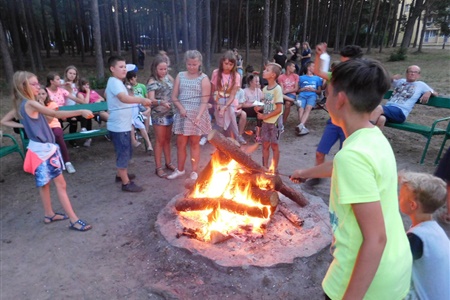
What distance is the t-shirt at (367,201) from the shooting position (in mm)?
1229

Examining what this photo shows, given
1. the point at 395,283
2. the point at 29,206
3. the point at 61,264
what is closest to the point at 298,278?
the point at 395,283

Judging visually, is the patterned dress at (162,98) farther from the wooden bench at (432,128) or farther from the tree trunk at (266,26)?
the tree trunk at (266,26)

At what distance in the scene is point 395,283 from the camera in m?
1.43

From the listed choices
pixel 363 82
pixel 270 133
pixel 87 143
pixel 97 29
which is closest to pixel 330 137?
pixel 270 133

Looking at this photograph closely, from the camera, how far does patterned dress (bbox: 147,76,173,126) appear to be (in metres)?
5.34

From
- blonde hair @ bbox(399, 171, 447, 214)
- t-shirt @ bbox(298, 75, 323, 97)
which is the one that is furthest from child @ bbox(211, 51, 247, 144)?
blonde hair @ bbox(399, 171, 447, 214)

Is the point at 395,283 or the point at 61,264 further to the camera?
the point at 61,264

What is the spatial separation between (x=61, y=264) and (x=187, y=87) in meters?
3.05

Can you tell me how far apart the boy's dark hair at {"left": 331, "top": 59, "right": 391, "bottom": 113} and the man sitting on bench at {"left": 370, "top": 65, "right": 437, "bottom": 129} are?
583cm

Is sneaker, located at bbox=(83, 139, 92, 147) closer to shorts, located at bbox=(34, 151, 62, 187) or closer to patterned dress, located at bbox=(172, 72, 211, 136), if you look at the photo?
patterned dress, located at bbox=(172, 72, 211, 136)

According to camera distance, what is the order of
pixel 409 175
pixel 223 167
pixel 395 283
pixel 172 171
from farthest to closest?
pixel 172 171
pixel 223 167
pixel 409 175
pixel 395 283

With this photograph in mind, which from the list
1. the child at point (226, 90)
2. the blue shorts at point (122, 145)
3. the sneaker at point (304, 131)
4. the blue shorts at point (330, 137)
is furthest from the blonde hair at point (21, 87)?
the sneaker at point (304, 131)

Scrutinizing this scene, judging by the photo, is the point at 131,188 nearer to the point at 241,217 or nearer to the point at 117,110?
the point at 117,110

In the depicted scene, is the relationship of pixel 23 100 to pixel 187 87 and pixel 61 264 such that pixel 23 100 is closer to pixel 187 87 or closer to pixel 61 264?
pixel 61 264
